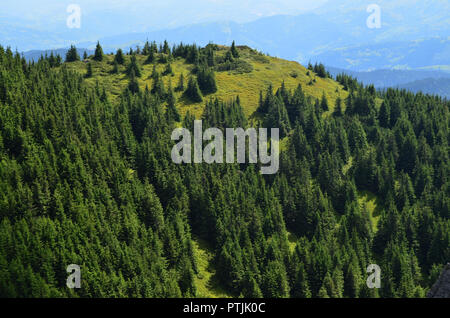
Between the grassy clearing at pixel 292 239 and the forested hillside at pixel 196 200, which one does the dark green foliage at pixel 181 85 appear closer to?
the forested hillside at pixel 196 200

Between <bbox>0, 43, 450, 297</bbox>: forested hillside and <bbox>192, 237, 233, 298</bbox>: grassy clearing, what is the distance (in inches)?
18.1

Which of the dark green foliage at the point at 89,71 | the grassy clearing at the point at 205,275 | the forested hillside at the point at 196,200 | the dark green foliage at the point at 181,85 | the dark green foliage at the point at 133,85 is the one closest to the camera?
the forested hillside at the point at 196,200

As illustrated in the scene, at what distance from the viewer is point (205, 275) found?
99.8m

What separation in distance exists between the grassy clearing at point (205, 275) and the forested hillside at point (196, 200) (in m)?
0.46

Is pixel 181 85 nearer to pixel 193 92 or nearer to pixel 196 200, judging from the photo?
pixel 193 92

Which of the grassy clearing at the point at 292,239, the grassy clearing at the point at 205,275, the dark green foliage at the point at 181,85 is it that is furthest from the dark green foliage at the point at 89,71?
the grassy clearing at the point at 292,239

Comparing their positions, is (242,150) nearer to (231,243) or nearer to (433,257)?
(231,243)

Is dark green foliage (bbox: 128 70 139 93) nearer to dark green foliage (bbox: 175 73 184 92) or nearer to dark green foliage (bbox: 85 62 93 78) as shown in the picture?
dark green foliage (bbox: 175 73 184 92)

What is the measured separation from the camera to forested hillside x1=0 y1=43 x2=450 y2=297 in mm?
88688

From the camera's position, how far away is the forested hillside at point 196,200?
88.7 m

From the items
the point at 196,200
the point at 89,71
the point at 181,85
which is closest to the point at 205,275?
the point at 196,200

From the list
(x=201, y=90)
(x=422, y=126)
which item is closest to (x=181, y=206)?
(x=201, y=90)
